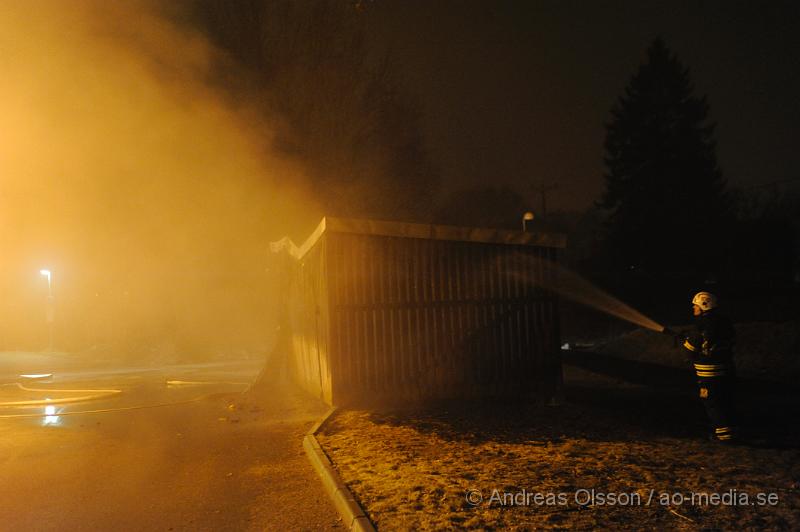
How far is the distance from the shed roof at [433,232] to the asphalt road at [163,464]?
115 inches

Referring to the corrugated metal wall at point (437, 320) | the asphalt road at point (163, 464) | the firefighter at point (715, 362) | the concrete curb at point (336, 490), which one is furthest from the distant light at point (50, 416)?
the firefighter at point (715, 362)

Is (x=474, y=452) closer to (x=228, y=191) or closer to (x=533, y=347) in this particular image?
(x=533, y=347)

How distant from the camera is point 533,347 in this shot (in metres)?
11.3

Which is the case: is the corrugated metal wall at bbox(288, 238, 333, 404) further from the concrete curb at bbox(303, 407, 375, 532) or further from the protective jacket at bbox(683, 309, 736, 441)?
the protective jacket at bbox(683, 309, 736, 441)

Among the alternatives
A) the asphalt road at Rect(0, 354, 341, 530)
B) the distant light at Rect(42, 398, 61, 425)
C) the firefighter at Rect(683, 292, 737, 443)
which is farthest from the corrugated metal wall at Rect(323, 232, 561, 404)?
the distant light at Rect(42, 398, 61, 425)

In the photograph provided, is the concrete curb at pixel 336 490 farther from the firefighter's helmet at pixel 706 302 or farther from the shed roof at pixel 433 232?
the firefighter's helmet at pixel 706 302

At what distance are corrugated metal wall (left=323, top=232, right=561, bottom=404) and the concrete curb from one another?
2.27 meters

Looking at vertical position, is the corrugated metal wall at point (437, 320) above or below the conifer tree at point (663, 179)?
below

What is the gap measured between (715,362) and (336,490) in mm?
4551

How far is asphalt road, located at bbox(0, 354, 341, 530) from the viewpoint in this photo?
570cm

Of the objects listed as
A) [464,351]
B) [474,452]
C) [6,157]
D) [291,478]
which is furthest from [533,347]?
[6,157]

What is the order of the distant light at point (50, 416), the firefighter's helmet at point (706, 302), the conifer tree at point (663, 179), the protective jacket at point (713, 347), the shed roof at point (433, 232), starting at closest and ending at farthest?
the protective jacket at point (713, 347)
the firefighter's helmet at point (706, 302)
the shed roof at point (433, 232)
the distant light at point (50, 416)
the conifer tree at point (663, 179)

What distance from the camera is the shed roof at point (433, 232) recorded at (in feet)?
34.3

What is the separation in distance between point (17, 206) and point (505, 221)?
3785 cm
